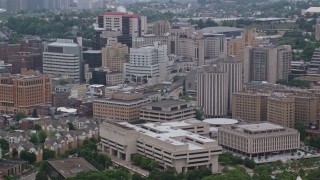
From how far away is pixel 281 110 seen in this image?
71.0 ft

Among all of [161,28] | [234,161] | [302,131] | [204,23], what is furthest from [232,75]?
[204,23]

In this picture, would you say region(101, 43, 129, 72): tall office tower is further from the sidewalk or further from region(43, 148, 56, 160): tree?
region(43, 148, 56, 160): tree

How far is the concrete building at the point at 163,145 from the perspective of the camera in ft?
A: 58.1

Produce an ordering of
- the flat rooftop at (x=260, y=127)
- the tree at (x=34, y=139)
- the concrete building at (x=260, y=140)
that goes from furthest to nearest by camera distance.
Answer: the tree at (x=34, y=139) < the flat rooftop at (x=260, y=127) < the concrete building at (x=260, y=140)

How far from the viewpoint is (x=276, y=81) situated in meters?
28.2

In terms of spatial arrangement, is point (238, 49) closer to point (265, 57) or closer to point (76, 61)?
point (265, 57)

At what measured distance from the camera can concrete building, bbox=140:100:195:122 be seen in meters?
21.7

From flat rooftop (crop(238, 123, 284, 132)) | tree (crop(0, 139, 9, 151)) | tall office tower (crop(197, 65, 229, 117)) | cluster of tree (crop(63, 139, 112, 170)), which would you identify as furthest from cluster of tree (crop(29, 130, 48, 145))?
tall office tower (crop(197, 65, 229, 117))

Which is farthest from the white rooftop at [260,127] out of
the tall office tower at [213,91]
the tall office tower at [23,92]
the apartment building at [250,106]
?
the tall office tower at [23,92]

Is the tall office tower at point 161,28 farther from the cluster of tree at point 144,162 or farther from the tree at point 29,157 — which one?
the tree at point 29,157

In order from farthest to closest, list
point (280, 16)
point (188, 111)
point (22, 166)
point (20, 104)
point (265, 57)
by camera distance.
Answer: point (280, 16) → point (265, 57) → point (20, 104) → point (188, 111) → point (22, 166)

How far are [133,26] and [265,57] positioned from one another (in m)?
9.05

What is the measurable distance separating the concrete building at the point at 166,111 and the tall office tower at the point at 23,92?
3.70 meters

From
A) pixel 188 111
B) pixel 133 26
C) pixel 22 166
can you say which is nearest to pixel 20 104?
pixel 188 111
